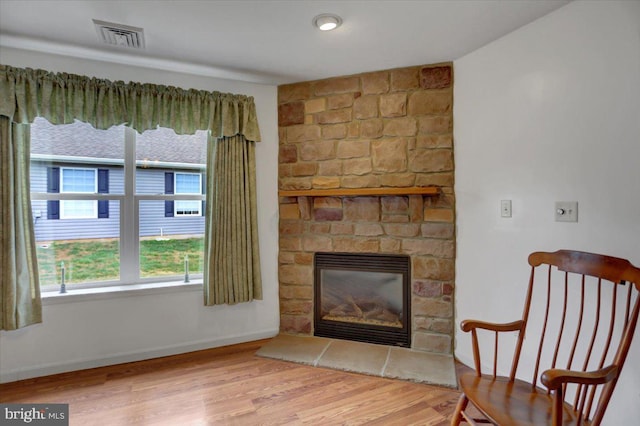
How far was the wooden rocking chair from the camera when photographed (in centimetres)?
111

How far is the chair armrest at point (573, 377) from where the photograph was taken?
3.40ft

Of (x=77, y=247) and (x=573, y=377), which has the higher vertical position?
(x=77, y=247)

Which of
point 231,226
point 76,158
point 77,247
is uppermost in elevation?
point 76,158

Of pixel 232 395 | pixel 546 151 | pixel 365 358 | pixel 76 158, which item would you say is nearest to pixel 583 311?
pixel 546 151

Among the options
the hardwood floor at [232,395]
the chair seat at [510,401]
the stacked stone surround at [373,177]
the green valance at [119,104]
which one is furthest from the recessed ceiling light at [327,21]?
the hardwood floor at [232,395]

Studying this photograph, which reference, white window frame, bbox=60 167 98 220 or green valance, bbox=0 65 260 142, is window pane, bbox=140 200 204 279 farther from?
green valance, bbox=0 65 260 142

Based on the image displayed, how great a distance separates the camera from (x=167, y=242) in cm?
258

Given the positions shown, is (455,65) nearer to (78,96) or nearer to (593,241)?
(593,241)

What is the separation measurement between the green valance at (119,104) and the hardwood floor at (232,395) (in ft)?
5.75

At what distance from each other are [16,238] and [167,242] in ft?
2.96

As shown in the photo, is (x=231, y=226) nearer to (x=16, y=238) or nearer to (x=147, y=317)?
(x=147, y=317)

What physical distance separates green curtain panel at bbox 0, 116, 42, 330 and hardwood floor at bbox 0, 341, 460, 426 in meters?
0.50

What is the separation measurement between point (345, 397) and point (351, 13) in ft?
7.52

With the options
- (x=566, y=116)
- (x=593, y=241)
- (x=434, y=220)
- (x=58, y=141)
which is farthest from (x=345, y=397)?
(x=58, y=141)
